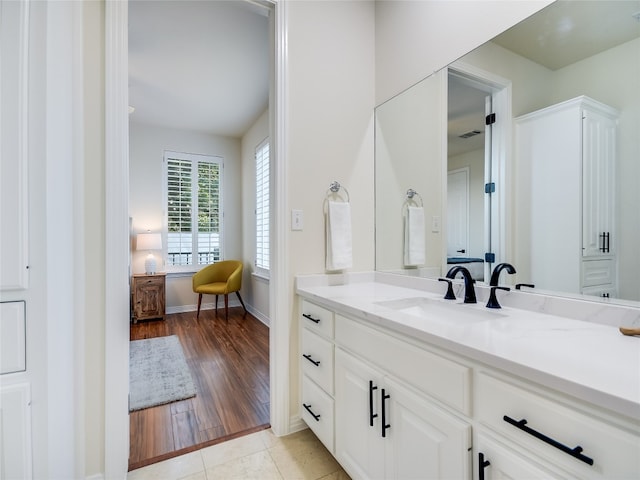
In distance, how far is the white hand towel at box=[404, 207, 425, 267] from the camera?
1.76 metres

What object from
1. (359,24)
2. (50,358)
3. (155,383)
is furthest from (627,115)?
(155,383)

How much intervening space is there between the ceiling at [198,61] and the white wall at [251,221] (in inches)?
10.5

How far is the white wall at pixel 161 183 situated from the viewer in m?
4.38

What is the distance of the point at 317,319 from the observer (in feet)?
4.94

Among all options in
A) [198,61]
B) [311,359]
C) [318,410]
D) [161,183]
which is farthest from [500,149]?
[161,183]

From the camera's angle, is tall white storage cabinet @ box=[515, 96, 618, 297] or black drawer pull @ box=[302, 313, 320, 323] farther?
black drawer pull @ box=[302, 313, 320, 323]

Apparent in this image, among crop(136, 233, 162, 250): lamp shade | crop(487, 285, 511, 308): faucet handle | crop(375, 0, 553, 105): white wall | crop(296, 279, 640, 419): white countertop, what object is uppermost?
crop(375, 0, 553, 105): white wall

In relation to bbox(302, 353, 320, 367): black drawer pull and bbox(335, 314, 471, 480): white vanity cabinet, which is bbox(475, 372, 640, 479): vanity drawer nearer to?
bbox(335, 314, 471, 480): white vanity cabinet

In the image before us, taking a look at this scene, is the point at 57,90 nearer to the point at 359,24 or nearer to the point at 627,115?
the point at 359,24

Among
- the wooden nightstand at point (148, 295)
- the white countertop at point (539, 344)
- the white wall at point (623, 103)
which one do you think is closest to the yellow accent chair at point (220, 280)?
the wooden nightstand at point (148, 295)

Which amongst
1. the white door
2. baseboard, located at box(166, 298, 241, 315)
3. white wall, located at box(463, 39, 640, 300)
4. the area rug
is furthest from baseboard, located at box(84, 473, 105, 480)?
baseboard, located at box(166, 298, 241, 315)

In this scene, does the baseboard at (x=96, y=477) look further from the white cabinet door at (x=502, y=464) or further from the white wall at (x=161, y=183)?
the white wall at (x=161, y=183)

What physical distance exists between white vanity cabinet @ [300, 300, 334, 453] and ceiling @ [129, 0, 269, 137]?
1.71 m

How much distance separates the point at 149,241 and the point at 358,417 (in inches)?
156
